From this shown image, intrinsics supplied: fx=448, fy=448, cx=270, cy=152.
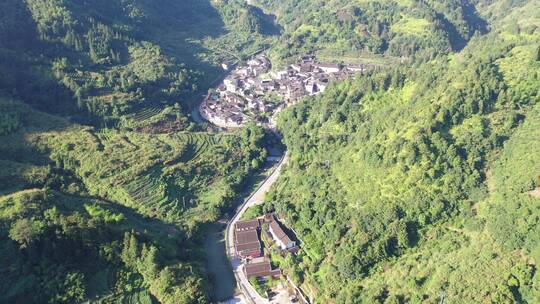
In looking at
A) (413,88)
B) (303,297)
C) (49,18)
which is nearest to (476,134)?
(413,88)

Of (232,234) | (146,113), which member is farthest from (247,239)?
(146,113)

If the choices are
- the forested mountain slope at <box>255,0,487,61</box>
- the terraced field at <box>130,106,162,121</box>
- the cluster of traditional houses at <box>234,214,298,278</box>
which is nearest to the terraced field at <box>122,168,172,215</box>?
the cluster of traditional houses at <box>234,214,298,278</box>

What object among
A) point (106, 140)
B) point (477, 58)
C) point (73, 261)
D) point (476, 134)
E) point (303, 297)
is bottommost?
point (303, 297)

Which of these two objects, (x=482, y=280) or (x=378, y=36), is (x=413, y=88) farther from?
(x=378, y=36)

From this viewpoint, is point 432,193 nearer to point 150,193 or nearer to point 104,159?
point 150,193

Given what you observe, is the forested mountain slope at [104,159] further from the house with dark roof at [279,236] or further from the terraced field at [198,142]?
the house with dark roof at [279,236]
